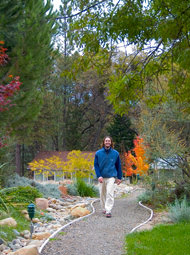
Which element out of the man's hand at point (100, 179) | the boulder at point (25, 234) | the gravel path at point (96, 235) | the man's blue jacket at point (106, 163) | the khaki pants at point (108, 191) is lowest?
the boulder at point (25, 234)

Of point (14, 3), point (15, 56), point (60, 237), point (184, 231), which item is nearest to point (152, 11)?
point (184, 231)

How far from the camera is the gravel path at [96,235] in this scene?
5227 millimetres

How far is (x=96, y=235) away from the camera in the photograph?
614 cm

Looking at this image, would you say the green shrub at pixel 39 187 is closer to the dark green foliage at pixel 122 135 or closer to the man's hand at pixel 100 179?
the man's hand at pixel 100 179

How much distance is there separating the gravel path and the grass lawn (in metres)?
0.22

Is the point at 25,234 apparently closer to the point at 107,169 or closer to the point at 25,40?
the point at 107,169

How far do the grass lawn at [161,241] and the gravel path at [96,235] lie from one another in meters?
0.22

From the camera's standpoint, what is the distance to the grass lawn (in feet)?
16.0

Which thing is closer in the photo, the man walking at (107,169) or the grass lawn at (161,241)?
the grass lawn at (161,241)

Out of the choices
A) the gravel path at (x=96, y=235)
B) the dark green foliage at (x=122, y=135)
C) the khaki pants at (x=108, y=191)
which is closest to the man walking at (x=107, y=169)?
the khaki pants at (x=108, y=191)

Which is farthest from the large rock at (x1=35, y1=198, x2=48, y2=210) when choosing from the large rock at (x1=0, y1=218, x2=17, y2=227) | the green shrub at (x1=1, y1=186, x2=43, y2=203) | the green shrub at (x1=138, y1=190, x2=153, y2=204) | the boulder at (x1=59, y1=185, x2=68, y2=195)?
the boulder at (x1=59, y1=185, x2=68, y2=195)

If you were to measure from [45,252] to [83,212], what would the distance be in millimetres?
3253

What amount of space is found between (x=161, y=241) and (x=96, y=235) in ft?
4.22

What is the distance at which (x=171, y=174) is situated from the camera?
31.7 ft
